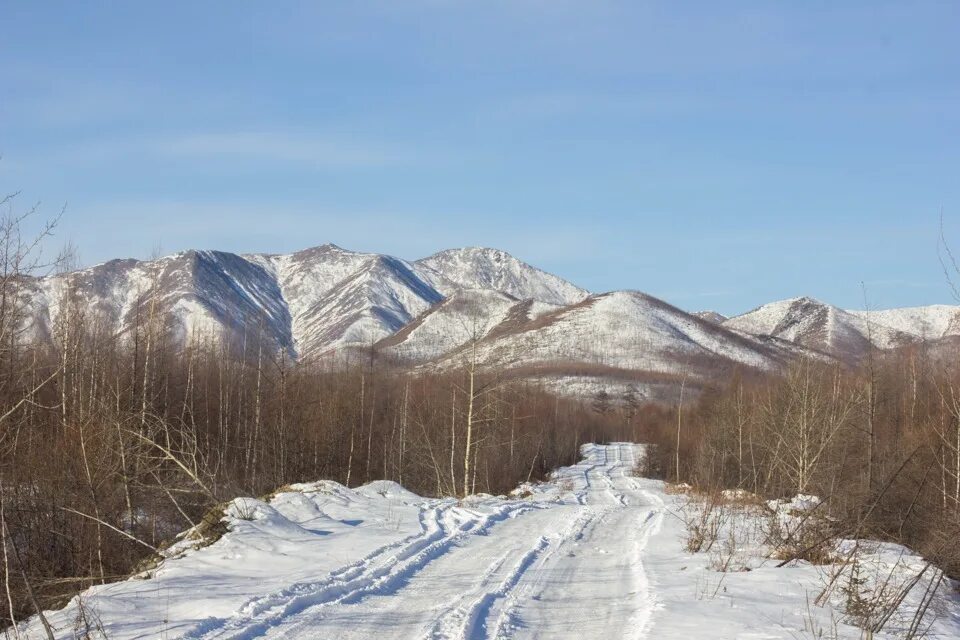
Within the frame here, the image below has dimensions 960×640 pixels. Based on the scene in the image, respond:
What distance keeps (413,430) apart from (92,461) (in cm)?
5225

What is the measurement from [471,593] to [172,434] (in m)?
35.1

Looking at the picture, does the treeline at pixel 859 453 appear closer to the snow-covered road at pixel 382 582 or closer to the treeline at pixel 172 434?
the snow-covered road at pixel 382 582

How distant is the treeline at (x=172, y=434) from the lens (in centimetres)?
1396

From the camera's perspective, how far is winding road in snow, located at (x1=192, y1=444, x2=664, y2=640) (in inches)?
327

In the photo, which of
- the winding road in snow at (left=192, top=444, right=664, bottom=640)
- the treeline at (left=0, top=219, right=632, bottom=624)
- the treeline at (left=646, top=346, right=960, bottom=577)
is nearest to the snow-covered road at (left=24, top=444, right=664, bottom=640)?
the winding road in snow at (left=192, top=444, right=664, bottom=640)

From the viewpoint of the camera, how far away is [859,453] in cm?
4272

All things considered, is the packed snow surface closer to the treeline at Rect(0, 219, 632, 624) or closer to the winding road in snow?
the winding road in snow

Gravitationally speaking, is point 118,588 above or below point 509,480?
above

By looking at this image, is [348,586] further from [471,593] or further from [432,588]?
[471,593]

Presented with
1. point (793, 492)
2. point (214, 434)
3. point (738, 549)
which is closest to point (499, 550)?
point (738, 549)

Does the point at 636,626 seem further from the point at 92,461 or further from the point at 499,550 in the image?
the point at 92,461

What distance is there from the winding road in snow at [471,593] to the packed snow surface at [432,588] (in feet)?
0.10

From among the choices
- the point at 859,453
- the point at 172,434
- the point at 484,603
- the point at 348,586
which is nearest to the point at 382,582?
the point at 348,586

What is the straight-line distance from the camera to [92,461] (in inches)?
601
